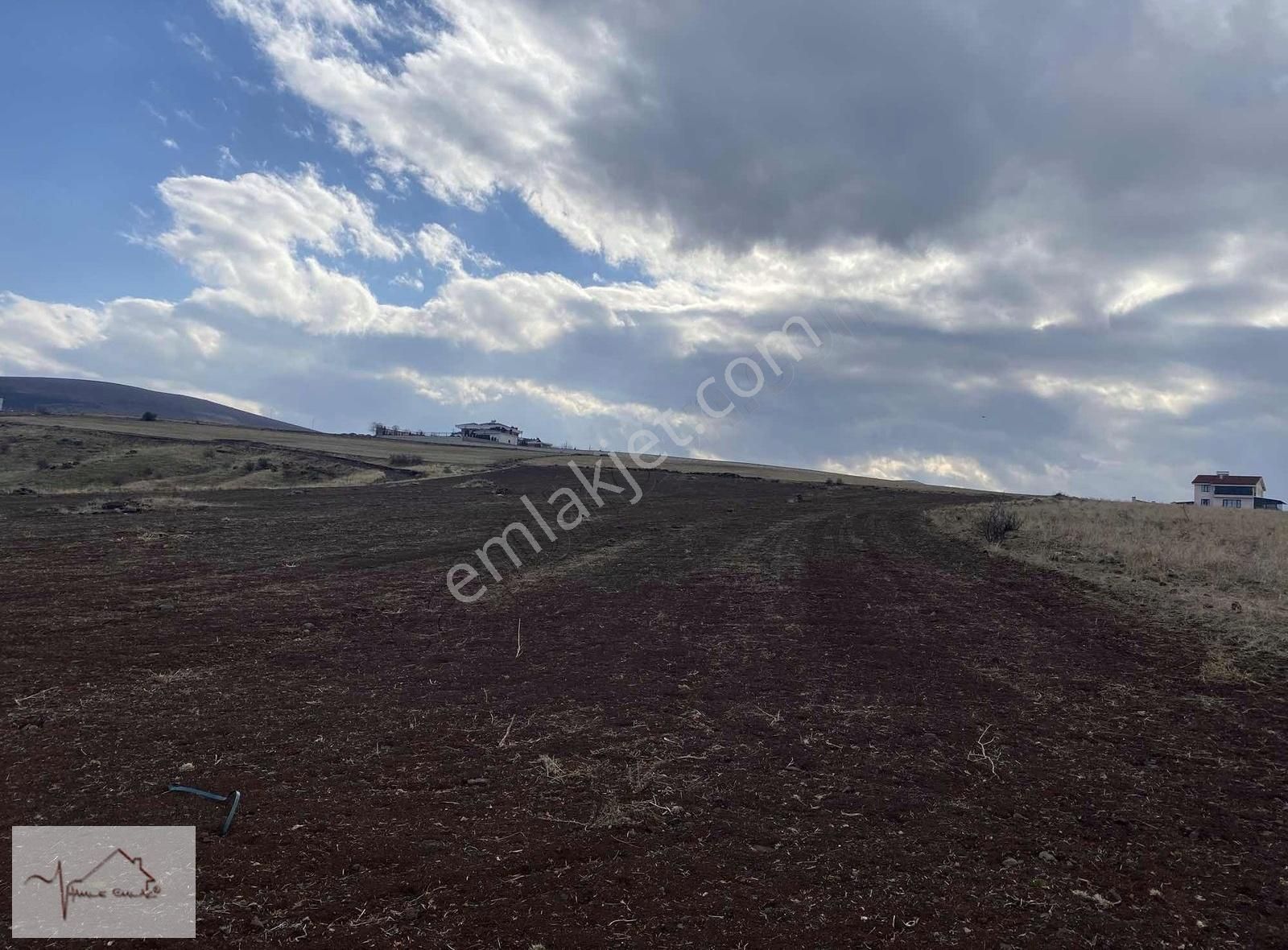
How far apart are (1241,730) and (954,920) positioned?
5.24 m

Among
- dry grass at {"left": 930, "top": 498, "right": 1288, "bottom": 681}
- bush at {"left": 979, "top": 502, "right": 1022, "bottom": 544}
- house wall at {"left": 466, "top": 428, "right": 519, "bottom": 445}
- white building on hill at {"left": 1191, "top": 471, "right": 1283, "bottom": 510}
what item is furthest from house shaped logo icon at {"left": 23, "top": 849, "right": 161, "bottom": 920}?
house wall at {"left": 466, "top": 428, "right": 519, "bottom": 445}

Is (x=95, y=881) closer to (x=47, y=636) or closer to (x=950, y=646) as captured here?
(x=47, y=636)

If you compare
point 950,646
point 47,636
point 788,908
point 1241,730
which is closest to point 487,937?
point 788,908

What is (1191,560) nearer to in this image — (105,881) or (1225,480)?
(105,881)

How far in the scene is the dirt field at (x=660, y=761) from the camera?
417 centimetres

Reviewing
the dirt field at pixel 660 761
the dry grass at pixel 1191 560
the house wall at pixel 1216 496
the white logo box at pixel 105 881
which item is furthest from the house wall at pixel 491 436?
the white logo box at pixel 105 881

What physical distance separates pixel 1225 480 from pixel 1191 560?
9554cm

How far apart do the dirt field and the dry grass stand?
1.17 metres

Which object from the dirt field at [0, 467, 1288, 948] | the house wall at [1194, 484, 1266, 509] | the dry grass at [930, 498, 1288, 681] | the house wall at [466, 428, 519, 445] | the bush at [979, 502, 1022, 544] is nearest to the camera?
the dirt field at [0, 467, 1288, 948]

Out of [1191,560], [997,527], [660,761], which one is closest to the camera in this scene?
[660,761]

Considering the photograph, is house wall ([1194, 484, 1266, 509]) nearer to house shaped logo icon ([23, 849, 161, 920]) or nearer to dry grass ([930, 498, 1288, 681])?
dry grass ([930, 498, 1288, 681])

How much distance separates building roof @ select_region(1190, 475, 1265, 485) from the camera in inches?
3541

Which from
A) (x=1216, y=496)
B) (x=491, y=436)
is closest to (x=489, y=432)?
(x=491, y=436)

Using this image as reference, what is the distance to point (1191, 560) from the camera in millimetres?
17734
